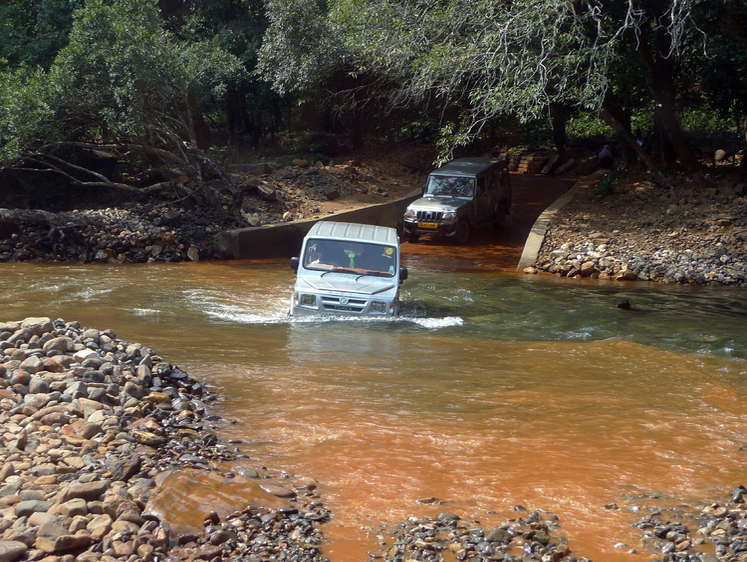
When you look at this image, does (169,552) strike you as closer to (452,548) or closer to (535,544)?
(452,548)

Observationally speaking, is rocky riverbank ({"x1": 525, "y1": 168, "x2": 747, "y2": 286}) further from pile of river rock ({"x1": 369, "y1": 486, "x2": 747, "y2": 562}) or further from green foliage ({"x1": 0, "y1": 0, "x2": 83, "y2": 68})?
green foliage ({"x1": 0, "y1": 0, "x2": 83, "y2": 68})

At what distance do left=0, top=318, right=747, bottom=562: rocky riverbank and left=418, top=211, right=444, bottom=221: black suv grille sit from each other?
1345 cm

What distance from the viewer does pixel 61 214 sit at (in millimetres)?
17266

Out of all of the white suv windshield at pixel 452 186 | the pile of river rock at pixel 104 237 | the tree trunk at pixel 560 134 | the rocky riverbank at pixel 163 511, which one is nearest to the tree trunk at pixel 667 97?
the white suv windshield at pixel 452 186

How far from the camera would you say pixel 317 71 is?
21.4m

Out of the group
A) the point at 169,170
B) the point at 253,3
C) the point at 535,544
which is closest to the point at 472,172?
the point at 169,170

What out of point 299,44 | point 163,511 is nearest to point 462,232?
point 299,44

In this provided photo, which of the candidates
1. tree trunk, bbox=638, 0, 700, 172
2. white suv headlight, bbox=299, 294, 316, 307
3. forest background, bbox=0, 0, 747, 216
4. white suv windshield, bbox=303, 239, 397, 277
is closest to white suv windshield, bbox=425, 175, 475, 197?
forest background, bbox=0, 0, 747, 216

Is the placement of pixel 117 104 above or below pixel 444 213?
above

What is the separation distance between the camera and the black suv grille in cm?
1927

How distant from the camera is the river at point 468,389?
5566mm

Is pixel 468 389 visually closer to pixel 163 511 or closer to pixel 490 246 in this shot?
pixel 163 511

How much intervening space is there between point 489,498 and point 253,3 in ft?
76.6

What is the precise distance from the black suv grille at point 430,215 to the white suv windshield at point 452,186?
113 cm
